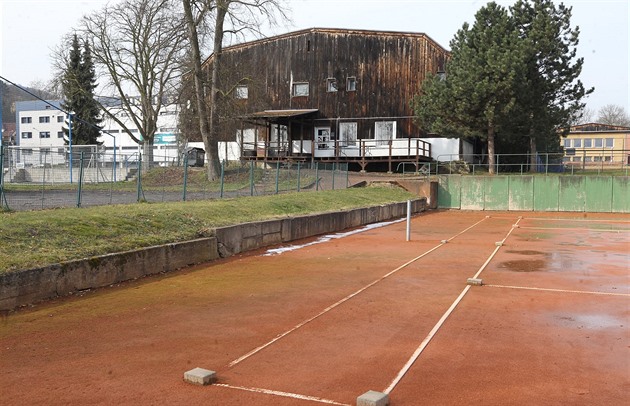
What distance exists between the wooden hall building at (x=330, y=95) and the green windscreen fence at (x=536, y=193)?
411cm

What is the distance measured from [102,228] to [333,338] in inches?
262

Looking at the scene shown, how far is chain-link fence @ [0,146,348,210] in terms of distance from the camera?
18.0 meters

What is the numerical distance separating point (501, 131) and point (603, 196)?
7479 millimetres

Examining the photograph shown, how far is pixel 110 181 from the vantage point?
87.9 ft

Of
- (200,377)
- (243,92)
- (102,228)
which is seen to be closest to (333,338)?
(200,377)

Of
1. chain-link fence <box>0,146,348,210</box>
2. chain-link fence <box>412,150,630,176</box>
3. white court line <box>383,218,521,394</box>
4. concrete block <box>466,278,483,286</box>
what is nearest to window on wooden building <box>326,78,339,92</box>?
chain-link fence <box>412,150,630,176</box>

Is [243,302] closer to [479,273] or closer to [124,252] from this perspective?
[124,252]

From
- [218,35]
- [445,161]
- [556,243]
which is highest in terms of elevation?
[218,35]

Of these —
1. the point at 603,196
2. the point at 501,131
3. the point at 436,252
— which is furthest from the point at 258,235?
the point at 603,196

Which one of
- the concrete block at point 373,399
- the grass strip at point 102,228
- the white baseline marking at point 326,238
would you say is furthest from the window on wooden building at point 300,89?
the concrete block at point 373,399

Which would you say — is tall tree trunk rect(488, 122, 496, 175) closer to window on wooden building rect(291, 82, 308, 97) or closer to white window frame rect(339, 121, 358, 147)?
white window frame rect(339, 121, 358, 147)

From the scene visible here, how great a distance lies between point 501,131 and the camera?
34.1m

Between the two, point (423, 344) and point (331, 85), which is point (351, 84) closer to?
point (331, 85)

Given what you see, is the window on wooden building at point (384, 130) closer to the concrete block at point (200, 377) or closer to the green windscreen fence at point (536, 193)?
the green windscreen fence at point (536, 193)
